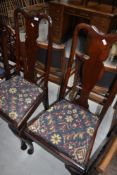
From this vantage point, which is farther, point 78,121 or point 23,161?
point 23,161

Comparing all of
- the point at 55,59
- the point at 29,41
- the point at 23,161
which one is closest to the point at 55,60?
the point at 55,59

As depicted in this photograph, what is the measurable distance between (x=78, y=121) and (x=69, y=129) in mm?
90

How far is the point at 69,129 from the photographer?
1.10 metres

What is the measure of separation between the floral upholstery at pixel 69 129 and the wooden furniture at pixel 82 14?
1964mm

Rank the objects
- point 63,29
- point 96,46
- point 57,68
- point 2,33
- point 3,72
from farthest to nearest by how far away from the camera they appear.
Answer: point 63,29 → point 3,72 → point 57,68 → point 2,33 → point 96,46

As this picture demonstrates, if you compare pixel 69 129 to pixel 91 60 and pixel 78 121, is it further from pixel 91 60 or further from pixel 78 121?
pixel 91 60

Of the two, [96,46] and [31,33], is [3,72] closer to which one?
[31,33]

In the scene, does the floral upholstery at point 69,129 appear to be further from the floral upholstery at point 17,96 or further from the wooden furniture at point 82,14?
the wooden furniture at point 82,14

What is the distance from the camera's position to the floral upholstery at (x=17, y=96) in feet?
3.98

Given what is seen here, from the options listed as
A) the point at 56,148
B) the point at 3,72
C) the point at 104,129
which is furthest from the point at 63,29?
the point at 56,148

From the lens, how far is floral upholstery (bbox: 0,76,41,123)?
121cm

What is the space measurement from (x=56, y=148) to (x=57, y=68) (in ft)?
2.24

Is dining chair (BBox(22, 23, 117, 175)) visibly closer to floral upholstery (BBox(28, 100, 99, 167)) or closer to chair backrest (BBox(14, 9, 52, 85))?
floral upholstery (BBox(28, 100, 99, 167))

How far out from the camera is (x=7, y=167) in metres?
1.31
